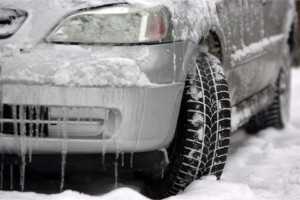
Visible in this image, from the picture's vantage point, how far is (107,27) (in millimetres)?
3295

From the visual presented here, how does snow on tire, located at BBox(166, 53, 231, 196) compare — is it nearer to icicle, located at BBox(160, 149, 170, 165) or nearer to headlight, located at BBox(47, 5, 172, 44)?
icicle, located at BBox(160, 149, 170, 165)

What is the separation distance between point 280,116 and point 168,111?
2996 mm

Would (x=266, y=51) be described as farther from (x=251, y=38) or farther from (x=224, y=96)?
(x=224, y=96)

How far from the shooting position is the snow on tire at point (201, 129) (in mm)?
3672

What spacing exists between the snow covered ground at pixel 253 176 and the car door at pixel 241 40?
441 millimetres

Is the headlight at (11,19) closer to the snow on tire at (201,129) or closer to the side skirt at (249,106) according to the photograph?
the snow on tire at (201,129)

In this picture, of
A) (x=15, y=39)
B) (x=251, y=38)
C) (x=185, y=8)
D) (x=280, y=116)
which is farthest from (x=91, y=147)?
(x=280, y=116)

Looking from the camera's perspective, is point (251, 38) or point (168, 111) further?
point (251, 38)

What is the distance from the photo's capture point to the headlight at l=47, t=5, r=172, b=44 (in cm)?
328

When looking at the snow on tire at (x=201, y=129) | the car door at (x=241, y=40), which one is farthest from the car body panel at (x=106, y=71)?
the car door at (x=241, y=40)

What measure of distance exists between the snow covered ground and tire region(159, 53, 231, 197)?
3.6 inches

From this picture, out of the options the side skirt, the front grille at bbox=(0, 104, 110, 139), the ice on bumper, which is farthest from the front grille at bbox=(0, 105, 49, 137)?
the side skirt

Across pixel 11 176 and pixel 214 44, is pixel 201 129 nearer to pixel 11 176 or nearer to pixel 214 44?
pixel 214 44

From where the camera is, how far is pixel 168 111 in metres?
3.43
